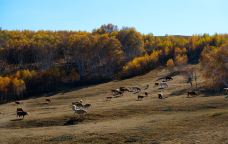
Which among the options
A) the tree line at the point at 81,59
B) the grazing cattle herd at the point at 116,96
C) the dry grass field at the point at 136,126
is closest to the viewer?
the dry grass field at the point at 136,126

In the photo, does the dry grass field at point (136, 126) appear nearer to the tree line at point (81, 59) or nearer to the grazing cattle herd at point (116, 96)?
the grazing cattle herd at point (116, 96)

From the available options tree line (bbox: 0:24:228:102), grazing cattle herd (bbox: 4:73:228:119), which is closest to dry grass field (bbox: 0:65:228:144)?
grazing cattle herd (bbox: 4:73:228:119)

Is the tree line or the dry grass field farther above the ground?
the tree line

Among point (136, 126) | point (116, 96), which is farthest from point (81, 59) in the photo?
point (136, 126)

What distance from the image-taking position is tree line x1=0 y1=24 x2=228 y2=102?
388ft

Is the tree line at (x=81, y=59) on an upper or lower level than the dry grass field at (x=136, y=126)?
upper

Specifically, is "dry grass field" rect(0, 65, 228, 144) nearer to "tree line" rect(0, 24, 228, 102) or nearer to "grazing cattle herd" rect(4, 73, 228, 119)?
"grazing cattle herd" rect(4, 73, 228, 119)

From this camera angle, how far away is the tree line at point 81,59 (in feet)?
388

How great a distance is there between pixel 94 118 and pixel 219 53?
39.2 m

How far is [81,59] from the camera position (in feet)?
439

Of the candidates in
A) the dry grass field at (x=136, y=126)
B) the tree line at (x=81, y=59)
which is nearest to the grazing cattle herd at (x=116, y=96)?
the dry grass field at (x=136, y=126)

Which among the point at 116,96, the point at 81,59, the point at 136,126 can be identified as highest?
the point at 81,59

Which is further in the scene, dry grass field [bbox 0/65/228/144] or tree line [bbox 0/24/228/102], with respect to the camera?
tree line [bbox 0/24/228/102]

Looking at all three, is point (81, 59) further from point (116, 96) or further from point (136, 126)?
point (136, 126)
